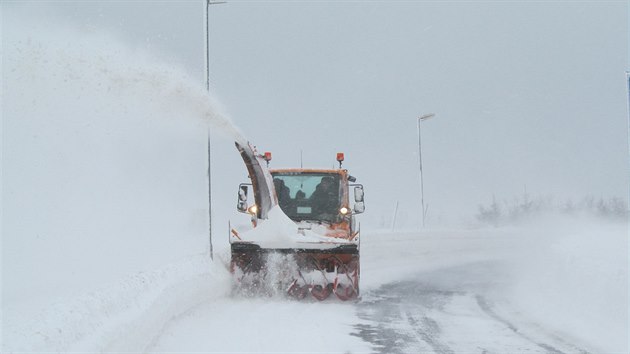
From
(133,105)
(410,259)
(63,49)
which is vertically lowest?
(410,259)

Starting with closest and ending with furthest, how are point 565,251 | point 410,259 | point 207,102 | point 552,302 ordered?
point 207,102 < point 552,302 < point 565,251 < point 410,259

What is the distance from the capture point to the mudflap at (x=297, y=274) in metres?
11.2

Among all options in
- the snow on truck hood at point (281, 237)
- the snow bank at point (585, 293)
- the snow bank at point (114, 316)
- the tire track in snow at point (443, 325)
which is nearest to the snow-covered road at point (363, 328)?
the tire track in snow at point (443, 325)

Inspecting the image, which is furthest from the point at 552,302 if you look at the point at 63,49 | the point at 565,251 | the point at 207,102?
the point at 63,49

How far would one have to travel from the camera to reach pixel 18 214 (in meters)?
11.6

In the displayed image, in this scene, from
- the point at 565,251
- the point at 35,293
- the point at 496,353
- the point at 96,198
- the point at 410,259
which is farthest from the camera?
the point at 410,259

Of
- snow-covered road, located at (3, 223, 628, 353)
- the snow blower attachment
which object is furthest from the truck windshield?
snow-covered road, located at (3, 223, 628, 353)

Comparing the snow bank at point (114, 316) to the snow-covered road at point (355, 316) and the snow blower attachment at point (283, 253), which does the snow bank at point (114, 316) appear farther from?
the snow blower attachment at point (283, 253)

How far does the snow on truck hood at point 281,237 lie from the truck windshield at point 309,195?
1.06 metres

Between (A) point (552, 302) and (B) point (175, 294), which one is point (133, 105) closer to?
(B) point (175, 294)

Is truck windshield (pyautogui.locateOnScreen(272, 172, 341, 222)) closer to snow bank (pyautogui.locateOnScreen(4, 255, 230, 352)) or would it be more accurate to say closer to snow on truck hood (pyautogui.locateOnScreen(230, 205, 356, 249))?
snow on truck hood (pyautogui.locateOnScreen(230, 205, 356, 249))

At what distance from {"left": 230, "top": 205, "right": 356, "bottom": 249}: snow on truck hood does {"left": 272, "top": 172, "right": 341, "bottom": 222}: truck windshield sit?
106 cm

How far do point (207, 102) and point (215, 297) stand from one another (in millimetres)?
3169

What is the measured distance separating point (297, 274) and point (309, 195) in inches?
73.1
